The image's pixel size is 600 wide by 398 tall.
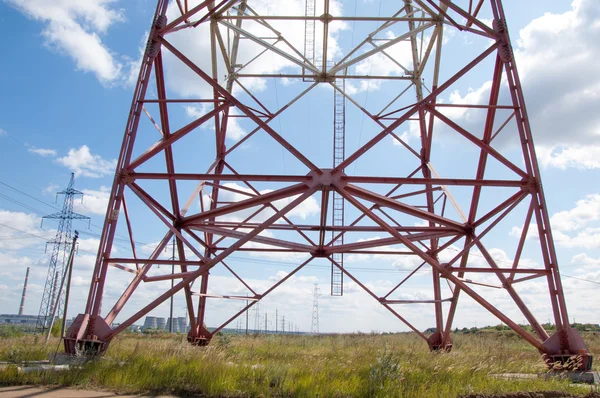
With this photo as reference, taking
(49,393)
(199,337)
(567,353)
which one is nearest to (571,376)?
(567,353)

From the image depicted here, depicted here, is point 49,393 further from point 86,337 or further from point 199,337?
point 199,337

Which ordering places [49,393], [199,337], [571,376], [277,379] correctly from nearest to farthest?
[49,393], [277,379], [571,376], [199,337]

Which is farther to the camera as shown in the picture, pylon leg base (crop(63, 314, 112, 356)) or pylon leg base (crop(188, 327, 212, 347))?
pylon leg base (crop(188, 327, 212, 347))

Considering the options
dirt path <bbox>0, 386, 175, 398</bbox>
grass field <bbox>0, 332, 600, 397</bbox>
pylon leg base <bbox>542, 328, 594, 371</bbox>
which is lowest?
dirt path <bbox>0, 386, 175, 398</bbox>

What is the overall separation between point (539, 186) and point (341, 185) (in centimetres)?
441

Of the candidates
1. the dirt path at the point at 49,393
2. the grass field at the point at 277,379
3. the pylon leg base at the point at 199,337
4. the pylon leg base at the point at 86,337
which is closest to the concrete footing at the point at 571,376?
the grass field at the point at 277,379

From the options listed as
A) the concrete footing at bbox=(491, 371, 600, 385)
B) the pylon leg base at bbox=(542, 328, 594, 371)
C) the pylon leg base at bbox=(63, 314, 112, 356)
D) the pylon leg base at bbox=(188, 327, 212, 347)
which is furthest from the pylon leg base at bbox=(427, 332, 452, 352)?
the pylon leg base at bbox=(63, 314, 112, 356)

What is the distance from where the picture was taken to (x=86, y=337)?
10180 millimetres

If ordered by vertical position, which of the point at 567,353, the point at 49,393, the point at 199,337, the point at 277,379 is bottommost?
the point at 49,393

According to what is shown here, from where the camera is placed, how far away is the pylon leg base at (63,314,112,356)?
9828 mm

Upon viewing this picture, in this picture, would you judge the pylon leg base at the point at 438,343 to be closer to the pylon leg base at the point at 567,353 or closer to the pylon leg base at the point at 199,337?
the pylon leg base at the point at 567,353

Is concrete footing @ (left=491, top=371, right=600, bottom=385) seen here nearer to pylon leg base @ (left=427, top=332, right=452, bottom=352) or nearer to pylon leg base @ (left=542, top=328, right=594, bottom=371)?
pylon leg base @ (left=542, top=328, right=594, bottom=371)

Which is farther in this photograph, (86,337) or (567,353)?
(86,337)

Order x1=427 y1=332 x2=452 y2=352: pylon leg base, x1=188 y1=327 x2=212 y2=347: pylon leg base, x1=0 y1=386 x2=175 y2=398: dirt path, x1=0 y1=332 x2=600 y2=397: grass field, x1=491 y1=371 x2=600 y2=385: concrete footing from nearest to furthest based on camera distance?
1. x1=0 y1=386 x2=175 y2=398: dirt path
2. x1=0 y1=332 x2=600 y2=397: grass field
3. x1=491 y1=371 x2=600 y2=385: concrete footing
4. x1=427 y1=332 x2=452 y2=352: pylon leg base
5. x1=188 y1=327 x2=212 y2=347: pylon leg base
